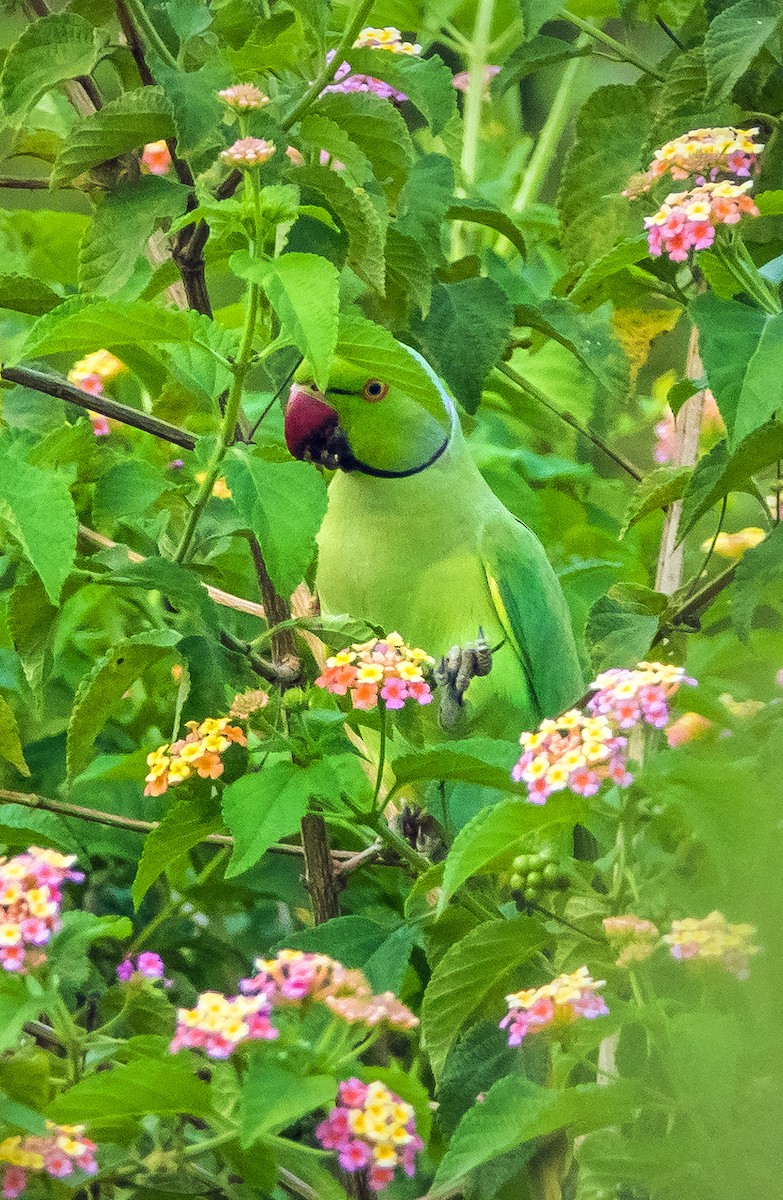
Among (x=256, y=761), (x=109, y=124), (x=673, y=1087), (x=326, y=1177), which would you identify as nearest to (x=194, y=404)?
(x=109, y=124)

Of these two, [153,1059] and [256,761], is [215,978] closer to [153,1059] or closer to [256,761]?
[256,761]

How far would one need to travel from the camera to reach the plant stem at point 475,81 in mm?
1774

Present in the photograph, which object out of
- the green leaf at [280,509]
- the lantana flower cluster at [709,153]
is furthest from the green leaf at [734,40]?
the green leaf at [280,509]

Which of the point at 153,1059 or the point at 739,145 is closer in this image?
the point at 153,1059

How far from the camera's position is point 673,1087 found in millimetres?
761

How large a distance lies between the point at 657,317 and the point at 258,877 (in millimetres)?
676

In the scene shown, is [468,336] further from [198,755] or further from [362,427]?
[198,755]

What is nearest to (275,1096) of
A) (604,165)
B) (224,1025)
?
(224,1025)

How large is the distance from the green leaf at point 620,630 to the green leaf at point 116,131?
0.46 metres

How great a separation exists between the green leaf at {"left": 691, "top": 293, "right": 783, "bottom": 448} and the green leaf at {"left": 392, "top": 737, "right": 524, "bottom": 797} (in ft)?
0.82

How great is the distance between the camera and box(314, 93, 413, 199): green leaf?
42.7 inches

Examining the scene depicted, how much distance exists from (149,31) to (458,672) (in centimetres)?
67

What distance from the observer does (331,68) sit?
1031 mm

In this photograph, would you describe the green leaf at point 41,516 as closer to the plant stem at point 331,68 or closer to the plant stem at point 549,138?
the plant stem at point 331,68
